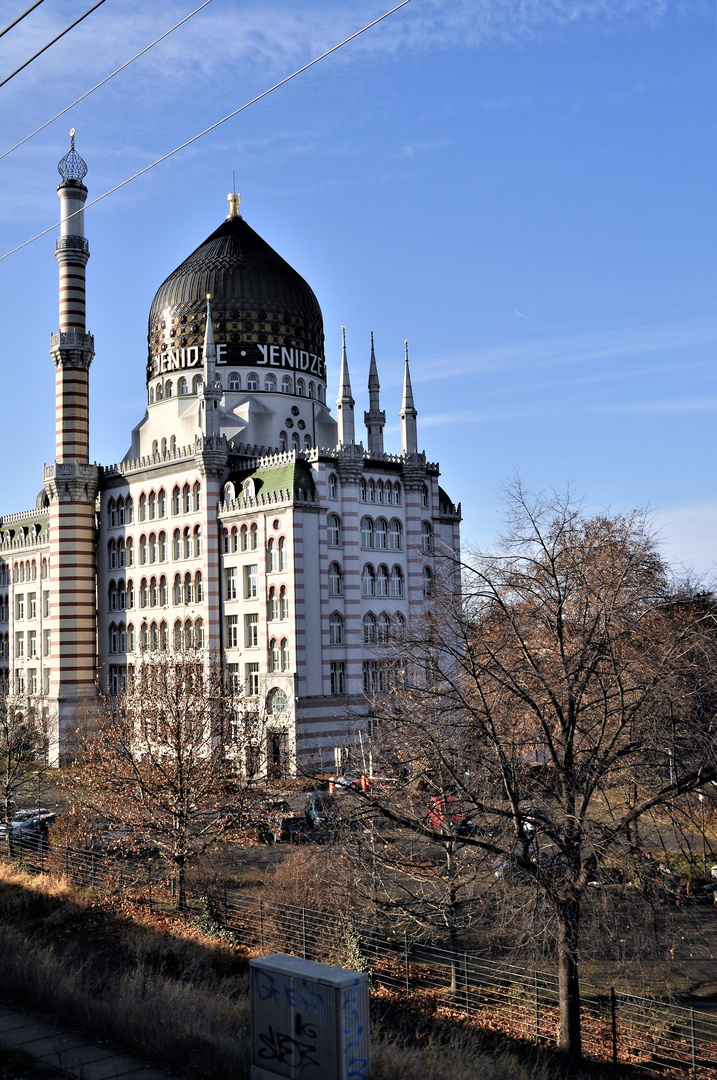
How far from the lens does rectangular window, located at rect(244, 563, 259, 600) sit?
2309 inches

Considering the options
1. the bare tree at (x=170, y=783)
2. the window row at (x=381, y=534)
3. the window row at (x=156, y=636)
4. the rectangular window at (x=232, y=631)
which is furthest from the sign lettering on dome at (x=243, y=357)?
the bare tree at (x=170, y=783)

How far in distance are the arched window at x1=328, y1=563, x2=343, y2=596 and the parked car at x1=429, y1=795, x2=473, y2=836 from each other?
108ft

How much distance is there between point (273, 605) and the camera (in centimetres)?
5719

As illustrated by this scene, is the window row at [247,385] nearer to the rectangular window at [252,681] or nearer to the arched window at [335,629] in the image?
the arched window at [335,629]

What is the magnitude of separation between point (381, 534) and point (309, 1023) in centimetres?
4594

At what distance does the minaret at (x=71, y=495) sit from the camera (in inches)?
2660

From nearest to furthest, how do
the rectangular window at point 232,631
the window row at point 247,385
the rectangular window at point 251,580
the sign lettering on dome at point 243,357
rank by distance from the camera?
the rectangular window at point 251,580
the rectangular window at point 232,631
the window row at point 247,385
the sign lettering on dome at point 243,357

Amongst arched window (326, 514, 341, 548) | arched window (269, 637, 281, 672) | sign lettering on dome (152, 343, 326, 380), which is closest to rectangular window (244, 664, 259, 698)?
arched window (269, 637, 281, 672)

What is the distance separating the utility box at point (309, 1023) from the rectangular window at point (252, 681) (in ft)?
139

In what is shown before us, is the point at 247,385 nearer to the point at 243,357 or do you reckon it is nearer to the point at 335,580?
the point at 243,357

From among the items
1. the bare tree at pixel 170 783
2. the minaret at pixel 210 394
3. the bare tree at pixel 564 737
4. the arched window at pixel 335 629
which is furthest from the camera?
the minaret at pixel 210 394

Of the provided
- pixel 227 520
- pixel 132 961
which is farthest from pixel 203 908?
pixel 227 520

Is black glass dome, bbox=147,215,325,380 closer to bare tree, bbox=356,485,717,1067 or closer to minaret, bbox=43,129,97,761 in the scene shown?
minaret, bbox=43,129,97,761

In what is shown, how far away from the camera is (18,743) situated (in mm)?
47625
